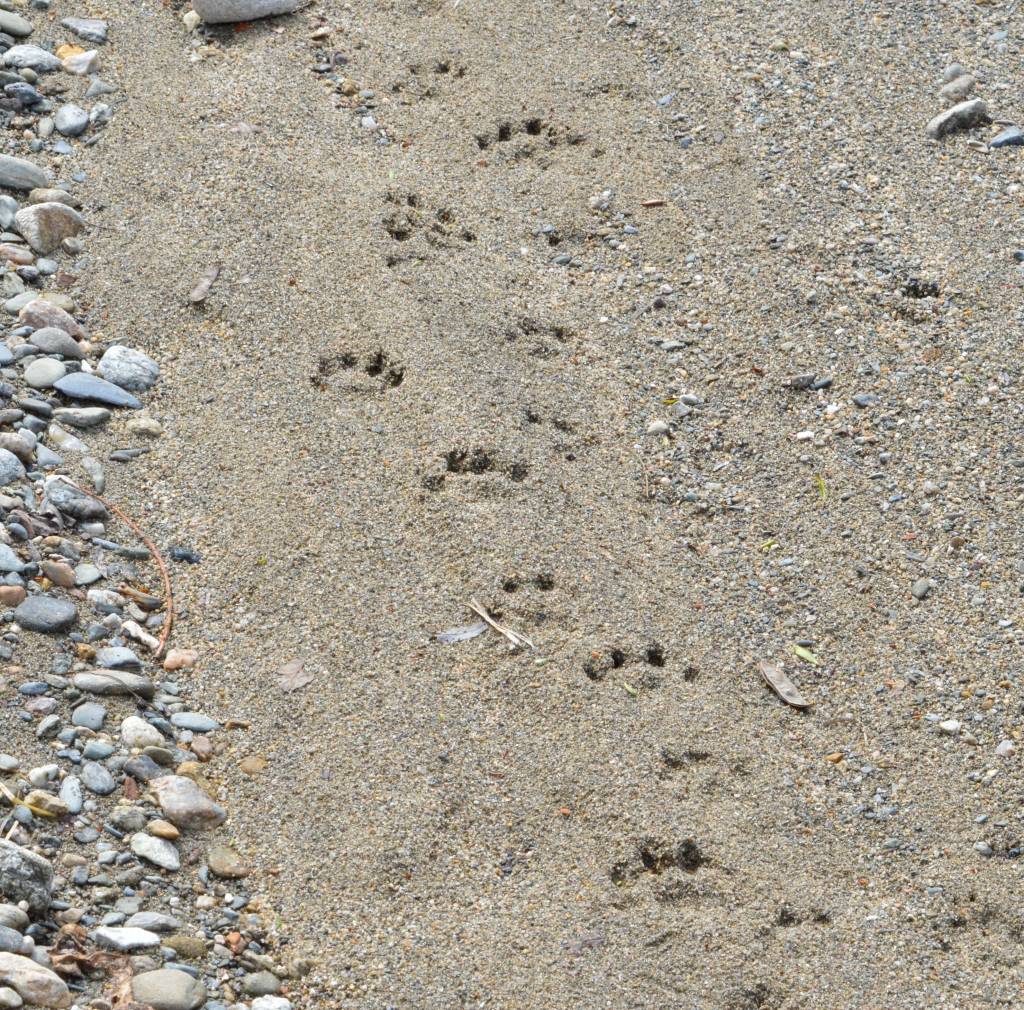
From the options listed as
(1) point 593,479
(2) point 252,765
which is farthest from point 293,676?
(1) point 593,479

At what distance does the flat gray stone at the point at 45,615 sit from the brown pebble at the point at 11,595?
0.01 m

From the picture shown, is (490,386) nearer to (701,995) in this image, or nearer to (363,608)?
(363,608)

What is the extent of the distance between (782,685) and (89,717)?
1788 millimetres

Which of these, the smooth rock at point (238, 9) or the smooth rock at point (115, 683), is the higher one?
the smooth rock at point (238, 9)

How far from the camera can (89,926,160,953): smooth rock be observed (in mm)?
2373

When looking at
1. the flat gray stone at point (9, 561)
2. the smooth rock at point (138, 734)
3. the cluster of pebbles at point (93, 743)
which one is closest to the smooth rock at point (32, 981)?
the cluster of pebbles at point (93, 743)

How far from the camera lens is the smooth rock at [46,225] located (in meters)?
3.90

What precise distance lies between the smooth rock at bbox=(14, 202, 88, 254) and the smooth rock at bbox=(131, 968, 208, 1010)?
2546 millimetres

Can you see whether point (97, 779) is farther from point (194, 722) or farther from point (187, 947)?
point (187, 947)

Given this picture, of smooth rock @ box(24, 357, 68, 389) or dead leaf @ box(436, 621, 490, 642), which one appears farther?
smooth rock @ box(24, 357, 68, 389)

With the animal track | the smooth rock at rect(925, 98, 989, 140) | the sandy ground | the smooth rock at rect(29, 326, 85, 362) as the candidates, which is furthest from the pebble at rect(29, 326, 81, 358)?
the smooth rock at rect(925, 98, 989, 140)

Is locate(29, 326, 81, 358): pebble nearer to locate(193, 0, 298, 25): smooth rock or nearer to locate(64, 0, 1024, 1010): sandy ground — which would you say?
locate(64, 0, 1024, 1010): sandy ground

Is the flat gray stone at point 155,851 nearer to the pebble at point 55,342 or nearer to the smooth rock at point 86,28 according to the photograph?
the pebble at point 55,342

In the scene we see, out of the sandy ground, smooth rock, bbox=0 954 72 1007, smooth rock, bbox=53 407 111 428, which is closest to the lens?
smooth rock, bbox=0 954 72 1007
